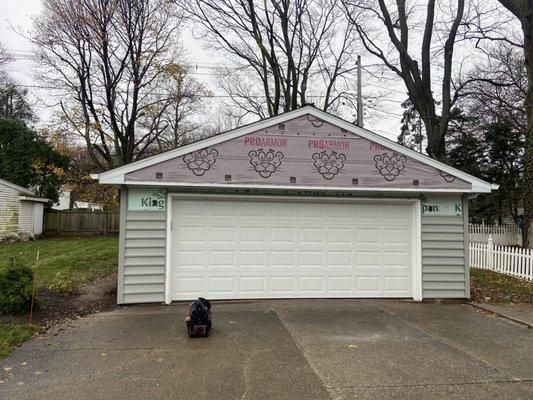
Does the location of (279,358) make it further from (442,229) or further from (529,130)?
(529,130)

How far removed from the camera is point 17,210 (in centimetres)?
2130

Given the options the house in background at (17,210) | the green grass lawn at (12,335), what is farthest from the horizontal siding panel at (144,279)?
the house in background at (17,210)

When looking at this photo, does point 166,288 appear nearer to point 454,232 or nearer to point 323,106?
point 454,232

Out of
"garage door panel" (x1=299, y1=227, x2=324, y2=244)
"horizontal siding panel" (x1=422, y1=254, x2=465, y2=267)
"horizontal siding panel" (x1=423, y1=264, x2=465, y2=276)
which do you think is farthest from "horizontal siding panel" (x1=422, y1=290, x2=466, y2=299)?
"garage door panel" (x1=299, y1=227, x2=324, y2=244)

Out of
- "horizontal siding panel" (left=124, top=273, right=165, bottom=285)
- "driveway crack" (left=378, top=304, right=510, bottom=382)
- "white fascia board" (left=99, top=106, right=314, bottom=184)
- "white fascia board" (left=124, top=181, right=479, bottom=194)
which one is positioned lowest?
"driveway crack" (left=378, top=304, right=510, bottom=382)

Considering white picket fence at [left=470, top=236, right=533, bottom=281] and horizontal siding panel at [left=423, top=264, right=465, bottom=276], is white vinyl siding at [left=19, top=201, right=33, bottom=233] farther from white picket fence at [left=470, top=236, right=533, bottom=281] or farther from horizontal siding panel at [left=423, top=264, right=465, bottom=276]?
white picket fence at [left=470, top=236, right=533, bottom=281]

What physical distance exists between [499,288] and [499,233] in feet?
48.1

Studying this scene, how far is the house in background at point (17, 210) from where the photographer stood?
20.6 metres

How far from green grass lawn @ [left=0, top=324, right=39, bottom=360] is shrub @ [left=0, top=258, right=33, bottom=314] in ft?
2.00

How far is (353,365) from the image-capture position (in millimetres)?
4941

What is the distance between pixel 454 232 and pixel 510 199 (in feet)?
59.7

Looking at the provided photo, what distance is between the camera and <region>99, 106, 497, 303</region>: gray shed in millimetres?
8141

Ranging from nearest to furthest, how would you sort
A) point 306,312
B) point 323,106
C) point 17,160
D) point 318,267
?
1. point 306,312
2. point 318,267
3. point 323,106
4. point 17,160

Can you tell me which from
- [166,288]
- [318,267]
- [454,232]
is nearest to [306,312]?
[318,267]
